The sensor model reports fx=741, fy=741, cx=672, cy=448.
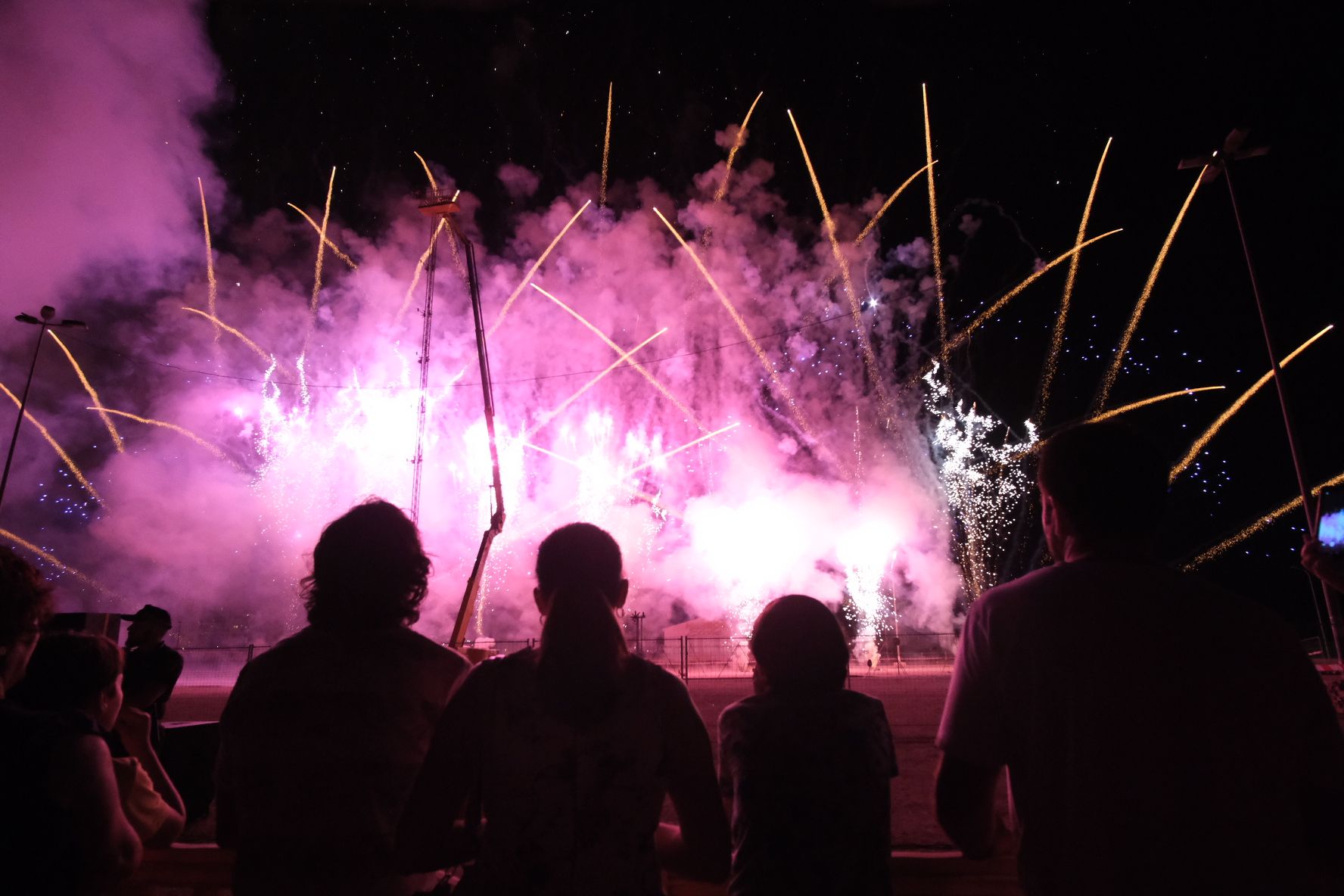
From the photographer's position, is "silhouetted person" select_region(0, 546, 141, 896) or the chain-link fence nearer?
"silhouetted person" select_region(0, 546, 141, 896)

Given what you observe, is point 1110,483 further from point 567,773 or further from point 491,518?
point 491,518

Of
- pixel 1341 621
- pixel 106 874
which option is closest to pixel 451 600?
pixel 1341 621

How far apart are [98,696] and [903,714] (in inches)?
608

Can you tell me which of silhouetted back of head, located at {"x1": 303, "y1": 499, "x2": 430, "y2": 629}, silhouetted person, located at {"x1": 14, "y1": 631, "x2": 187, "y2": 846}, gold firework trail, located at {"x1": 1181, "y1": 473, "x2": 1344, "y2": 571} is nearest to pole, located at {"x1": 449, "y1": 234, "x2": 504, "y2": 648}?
silhouetted person, located at {"x1": 14, "y1": 631, "x2": 187, "y2": 846}

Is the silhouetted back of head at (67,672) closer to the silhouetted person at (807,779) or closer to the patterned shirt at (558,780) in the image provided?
the patterned shirt at (558,780)

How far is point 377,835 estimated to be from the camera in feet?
7.11

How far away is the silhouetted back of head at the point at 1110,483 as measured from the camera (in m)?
1.96

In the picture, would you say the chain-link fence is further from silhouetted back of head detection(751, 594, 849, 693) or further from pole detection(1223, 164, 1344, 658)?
silhouetted back of head detection(751, 594, 849, 693)

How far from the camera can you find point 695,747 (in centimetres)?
205

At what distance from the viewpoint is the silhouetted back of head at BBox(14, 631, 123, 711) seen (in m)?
2.39

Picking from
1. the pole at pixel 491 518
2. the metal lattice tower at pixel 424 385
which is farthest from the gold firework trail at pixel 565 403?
the pole at pixel 491 518

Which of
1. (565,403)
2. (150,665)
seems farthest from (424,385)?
(150,665)

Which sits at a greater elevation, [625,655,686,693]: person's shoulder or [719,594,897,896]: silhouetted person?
[625,655,686,693]: person's shoulder

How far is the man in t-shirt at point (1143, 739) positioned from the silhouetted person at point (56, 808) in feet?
7.51
